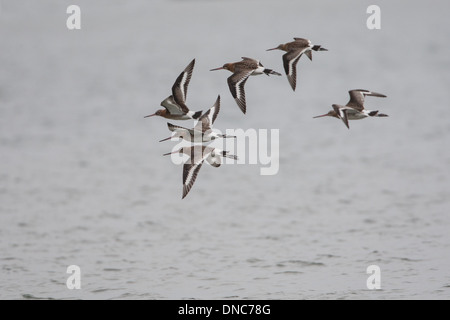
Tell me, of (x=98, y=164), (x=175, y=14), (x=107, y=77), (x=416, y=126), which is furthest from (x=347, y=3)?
(x=98, y=164)

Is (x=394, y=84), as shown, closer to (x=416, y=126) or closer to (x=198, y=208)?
(x=416, y=126)

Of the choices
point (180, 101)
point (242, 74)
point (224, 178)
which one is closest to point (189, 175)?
point (180, 101)

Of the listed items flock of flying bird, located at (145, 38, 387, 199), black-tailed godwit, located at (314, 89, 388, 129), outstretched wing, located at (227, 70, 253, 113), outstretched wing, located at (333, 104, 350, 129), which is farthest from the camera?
flock of flying bird, located at (145, 38, 387, 199)

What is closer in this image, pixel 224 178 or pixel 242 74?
pixel 242 74

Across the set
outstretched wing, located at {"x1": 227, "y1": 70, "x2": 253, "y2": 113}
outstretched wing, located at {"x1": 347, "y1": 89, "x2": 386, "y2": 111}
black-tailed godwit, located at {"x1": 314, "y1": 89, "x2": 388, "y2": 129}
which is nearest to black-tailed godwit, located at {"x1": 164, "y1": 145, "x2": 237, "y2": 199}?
outstretched wing, located at {"x1": 227, "y1": 70, "x2": 253, "y2": 113}

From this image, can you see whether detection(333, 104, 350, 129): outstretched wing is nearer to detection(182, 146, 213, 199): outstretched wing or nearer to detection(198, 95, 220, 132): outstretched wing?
detection(198, 95, 220, 132): outstretched wing

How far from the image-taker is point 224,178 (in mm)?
19016

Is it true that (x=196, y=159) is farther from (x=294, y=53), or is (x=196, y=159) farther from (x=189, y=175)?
(x=294, y=53)

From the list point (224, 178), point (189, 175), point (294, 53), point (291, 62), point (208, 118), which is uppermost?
point (224, 178)

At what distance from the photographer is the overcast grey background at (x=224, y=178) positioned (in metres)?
12.5

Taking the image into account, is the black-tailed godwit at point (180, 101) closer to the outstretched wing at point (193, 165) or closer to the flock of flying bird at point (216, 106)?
the flock of flying bird at point (216, 106)

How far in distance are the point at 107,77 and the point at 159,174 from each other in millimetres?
13401

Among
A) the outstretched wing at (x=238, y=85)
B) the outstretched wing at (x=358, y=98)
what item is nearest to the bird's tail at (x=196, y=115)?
the outstretched wing at (x=238, y=85)

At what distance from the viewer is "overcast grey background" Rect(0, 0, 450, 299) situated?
12.5 m
